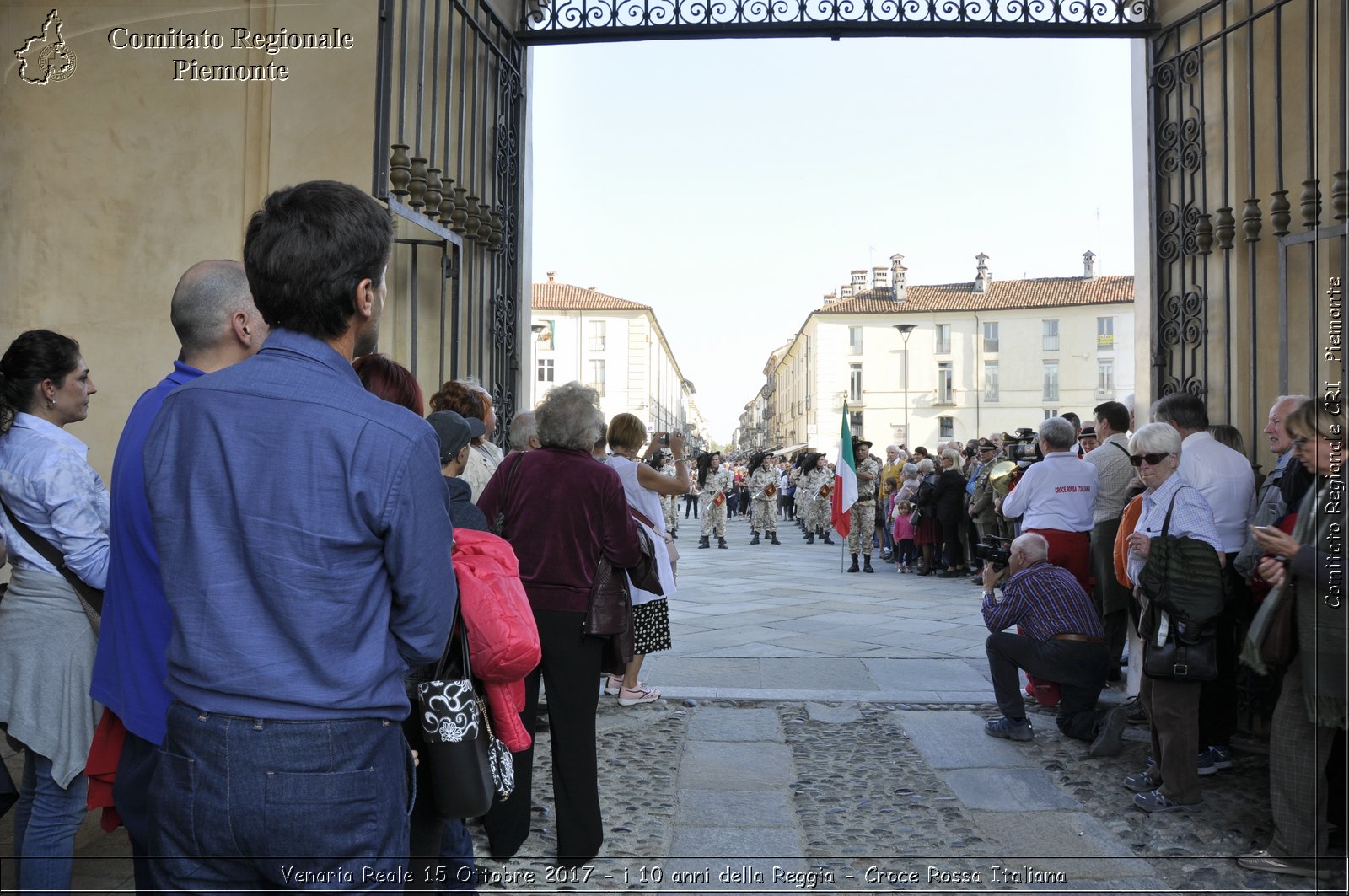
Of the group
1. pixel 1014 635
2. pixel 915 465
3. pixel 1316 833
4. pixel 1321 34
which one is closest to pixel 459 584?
pixel 1316 833

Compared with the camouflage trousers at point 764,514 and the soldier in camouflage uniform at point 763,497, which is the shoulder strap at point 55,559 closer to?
the soldier in camouflage uniform at point 763,497

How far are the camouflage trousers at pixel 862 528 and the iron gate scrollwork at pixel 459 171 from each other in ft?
29.4

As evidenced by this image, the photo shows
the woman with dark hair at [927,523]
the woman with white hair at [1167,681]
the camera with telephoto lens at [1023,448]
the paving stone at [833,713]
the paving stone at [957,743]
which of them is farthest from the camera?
the woman with dark hair at [927,523]

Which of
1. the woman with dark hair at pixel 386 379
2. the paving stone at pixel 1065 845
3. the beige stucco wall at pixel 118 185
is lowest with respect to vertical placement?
the paving stone at pixel 1065 845

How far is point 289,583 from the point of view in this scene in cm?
156

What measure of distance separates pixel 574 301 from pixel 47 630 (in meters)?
63.3

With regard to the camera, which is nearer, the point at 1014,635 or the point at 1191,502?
the point at 1191,502

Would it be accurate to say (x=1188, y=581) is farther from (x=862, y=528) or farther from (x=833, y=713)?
(x=862, y=528)

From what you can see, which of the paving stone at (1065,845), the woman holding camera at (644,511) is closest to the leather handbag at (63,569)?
the woman holding camera at (644,511)

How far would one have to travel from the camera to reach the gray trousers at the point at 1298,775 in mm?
3598

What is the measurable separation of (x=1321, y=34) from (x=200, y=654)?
20.8 ft

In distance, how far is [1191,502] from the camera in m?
4.27

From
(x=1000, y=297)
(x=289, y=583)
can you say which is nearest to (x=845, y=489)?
(x=289, y=583)

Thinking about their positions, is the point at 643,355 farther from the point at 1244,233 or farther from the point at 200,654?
the point at 200,654
